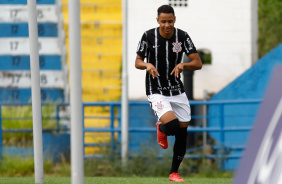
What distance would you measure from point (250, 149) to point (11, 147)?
942cm

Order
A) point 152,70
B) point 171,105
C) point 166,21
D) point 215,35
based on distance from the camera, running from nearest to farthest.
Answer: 1. point 152,70
2. point 166,21
3. point 171,105
4. point 215,35

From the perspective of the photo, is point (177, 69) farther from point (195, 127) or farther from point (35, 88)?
point (195, 127)

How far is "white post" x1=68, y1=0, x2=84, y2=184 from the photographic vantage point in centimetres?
468

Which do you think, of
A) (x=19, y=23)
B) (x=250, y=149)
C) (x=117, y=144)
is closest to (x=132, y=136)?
(x=117, y=144)

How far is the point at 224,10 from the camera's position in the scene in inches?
570

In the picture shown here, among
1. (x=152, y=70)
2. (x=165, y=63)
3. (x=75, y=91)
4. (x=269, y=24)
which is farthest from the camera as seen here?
(x=269, y=24)

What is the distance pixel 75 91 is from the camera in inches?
184

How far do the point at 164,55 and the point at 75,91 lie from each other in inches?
103

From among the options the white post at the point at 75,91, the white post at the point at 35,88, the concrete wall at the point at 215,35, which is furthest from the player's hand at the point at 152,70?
the concrete wall at the point at 215,35

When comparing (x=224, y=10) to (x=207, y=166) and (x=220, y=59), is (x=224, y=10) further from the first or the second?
(x=207, y=166)

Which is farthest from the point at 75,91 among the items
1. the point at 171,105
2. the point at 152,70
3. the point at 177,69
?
the point at 171,105

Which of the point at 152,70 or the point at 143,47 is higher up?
the point at 143,47

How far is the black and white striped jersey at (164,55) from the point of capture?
23.6 ft

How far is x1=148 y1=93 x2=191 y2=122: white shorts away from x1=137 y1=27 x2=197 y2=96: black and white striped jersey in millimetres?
53
